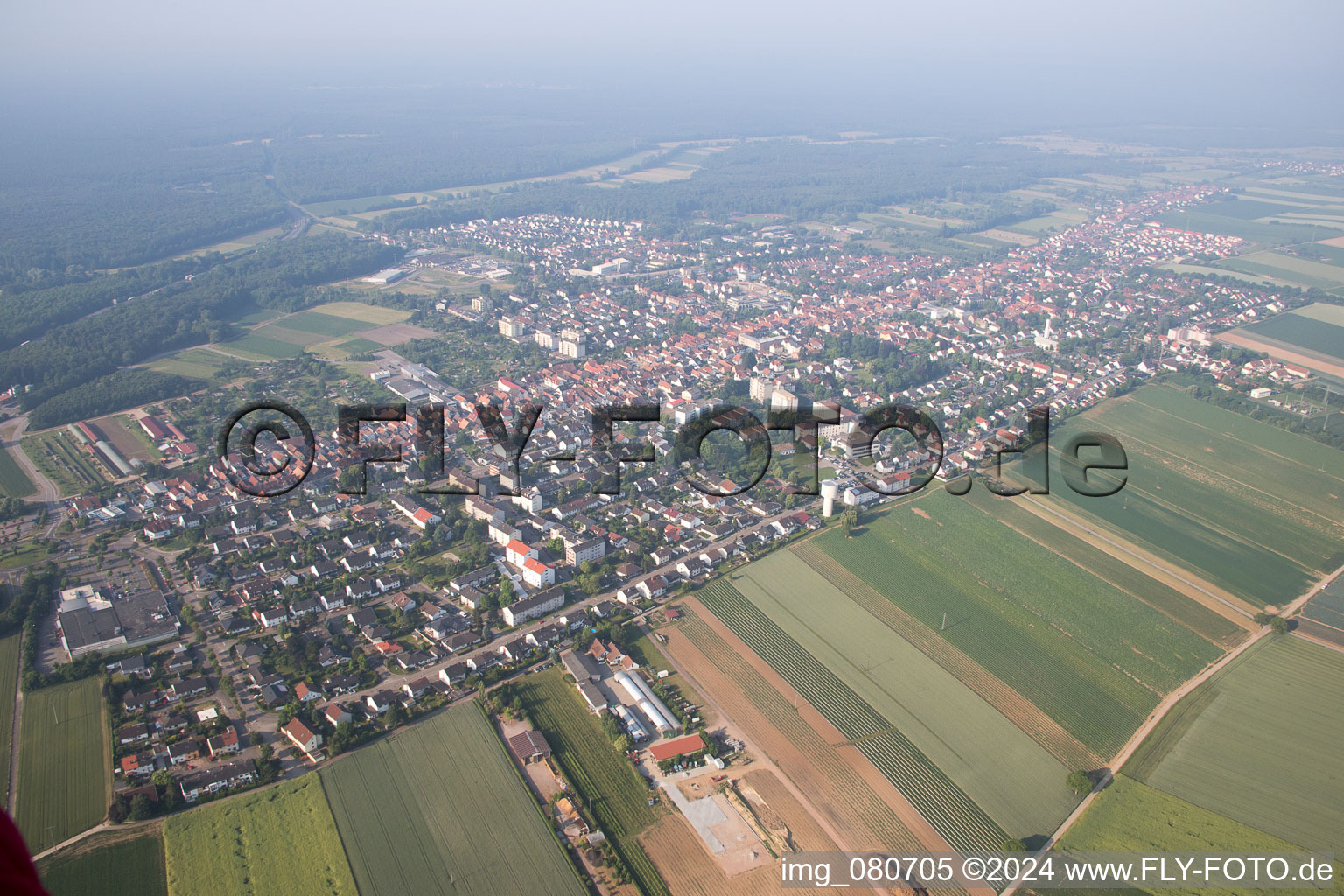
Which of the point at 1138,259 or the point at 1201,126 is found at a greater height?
the point at 1201,126

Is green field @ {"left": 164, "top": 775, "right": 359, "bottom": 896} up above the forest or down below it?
below

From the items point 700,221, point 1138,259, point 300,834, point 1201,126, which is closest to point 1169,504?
point 300,834

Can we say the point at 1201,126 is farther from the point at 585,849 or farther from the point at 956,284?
the point at 585,849

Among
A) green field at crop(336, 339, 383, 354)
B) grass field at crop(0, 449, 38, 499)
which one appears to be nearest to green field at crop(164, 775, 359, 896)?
grass field at crop(0, 449, 38, 499)

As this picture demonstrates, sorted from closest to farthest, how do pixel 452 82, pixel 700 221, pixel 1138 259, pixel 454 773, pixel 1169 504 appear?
pixel 454 773
pixel 1169 504
pixel 1138 259
pixel 700 221
pixel 452 82

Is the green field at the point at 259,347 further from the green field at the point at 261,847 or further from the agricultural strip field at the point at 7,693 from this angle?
the green field at the point at 261,847

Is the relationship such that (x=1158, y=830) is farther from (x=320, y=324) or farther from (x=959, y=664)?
(x=320, y=324)

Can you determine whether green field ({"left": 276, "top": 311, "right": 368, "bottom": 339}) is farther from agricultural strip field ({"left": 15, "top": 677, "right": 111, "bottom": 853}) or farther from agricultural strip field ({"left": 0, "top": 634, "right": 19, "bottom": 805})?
agricultural strip field ({"left": 15, "top": 677, "right": 111, "bottom": 853})
